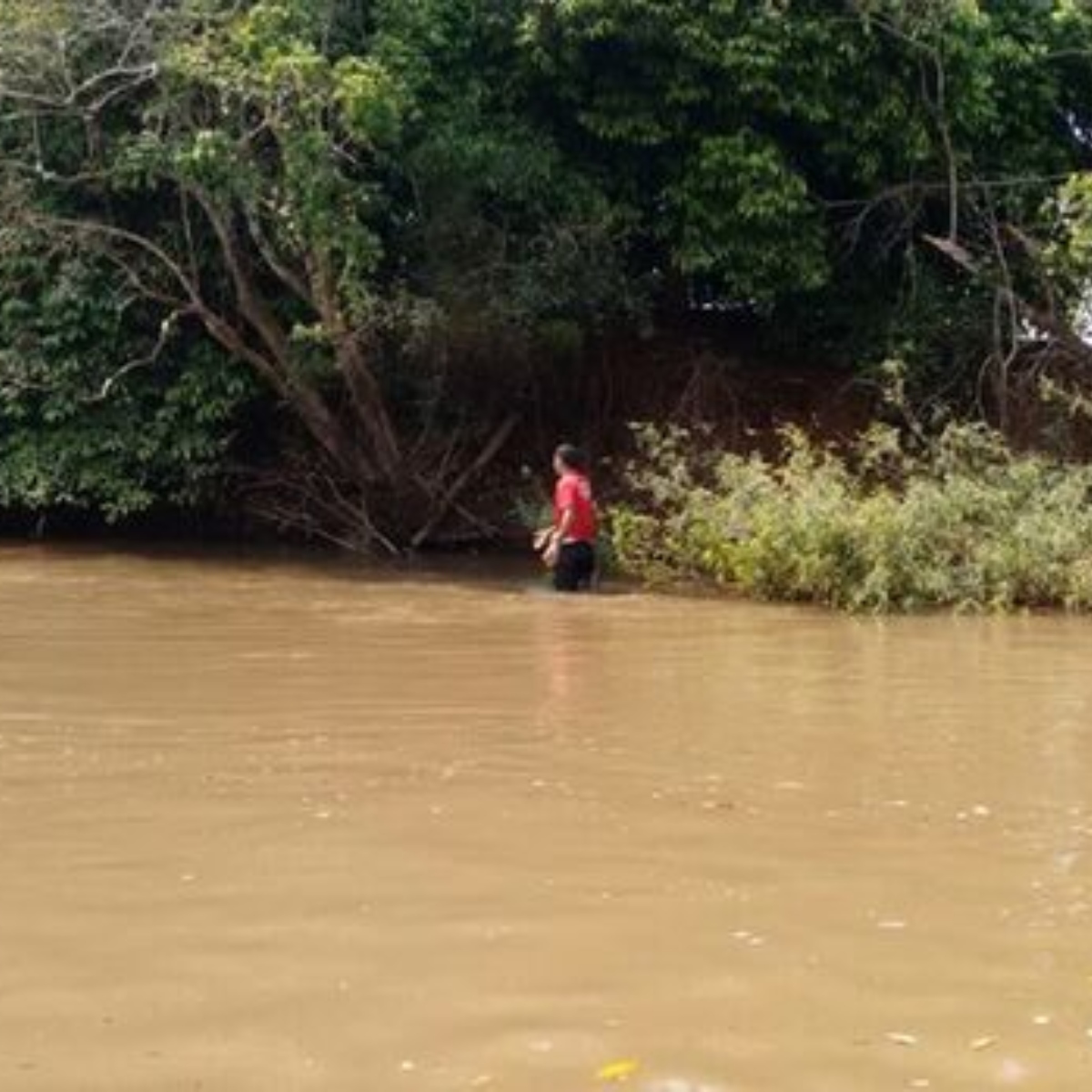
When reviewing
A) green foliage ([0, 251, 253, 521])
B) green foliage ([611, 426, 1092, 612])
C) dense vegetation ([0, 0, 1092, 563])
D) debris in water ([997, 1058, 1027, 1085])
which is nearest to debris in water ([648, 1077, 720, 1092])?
debris in water ([997, 1058, 1027, 1085])

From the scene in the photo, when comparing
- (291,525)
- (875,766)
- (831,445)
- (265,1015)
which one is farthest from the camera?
(291,525)

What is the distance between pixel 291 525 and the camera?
2044cm

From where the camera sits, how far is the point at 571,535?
49.3ft

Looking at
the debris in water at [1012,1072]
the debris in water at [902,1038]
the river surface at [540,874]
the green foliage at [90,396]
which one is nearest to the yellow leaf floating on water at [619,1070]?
the river surface at [540,874]

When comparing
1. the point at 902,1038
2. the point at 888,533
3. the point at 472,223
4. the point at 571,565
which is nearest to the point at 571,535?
the point at 571,565

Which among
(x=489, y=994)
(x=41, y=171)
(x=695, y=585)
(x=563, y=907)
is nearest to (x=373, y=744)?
(x=563, y=907)

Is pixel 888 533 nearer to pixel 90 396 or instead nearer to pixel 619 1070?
pixel 90 396

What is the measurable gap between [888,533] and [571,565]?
266 cm

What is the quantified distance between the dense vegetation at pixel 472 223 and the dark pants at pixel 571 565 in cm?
357

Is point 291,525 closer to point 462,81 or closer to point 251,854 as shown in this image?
point 462,81

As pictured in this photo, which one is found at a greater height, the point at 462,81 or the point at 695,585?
the point at 462,81

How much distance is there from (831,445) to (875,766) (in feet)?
39.2

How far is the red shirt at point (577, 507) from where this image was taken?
1505 cm

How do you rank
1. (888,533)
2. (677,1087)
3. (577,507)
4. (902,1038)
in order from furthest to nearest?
(577,507) → (888,533) → (902,1038) → (677,1087)
